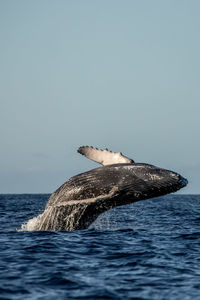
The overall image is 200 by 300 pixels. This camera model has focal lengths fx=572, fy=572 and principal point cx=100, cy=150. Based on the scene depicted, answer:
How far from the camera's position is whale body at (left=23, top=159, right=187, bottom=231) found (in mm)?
11109

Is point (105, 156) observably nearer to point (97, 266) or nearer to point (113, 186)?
point (113, 186)

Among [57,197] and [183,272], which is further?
[57,197]

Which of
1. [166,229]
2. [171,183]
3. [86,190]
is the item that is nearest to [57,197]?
[86,190]

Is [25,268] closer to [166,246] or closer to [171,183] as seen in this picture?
[171,183]

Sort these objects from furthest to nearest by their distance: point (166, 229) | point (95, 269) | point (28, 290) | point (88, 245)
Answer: point (166, 229) < point (88, 245) < point (95, 269) < point (28, 290)

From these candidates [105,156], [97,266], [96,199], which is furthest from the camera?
[105,156]

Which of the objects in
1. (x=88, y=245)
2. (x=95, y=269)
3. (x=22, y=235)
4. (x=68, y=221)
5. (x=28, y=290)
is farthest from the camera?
(x=22, y=235)

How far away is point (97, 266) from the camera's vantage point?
1087 centimetres

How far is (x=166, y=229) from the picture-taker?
754 inches

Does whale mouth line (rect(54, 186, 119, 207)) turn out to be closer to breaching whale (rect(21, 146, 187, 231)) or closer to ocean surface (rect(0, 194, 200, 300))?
breaching whale (rect(21, 146, 187, 231))

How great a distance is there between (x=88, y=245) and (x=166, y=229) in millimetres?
6254

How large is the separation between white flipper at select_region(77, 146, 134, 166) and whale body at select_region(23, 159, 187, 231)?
0.37 feet

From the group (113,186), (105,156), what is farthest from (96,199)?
(105,156)

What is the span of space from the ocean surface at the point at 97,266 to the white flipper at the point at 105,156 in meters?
2.01
